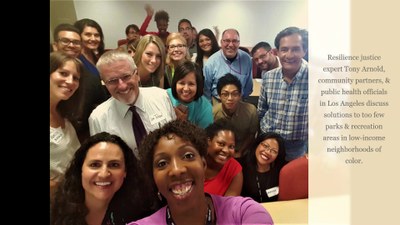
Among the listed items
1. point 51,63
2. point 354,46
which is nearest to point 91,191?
point 51,63

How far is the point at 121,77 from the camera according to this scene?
7.06 feet

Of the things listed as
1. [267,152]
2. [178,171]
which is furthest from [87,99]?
[267,152]

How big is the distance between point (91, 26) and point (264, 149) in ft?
3.59

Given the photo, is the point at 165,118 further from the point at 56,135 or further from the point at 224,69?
the point at 56,135

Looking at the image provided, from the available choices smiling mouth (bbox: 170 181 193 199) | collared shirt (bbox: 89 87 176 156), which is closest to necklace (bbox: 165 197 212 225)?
smiling mouth (bbox: 170 181 193 199)

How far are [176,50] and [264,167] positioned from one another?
0.75 meters

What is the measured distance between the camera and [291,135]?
214 cm

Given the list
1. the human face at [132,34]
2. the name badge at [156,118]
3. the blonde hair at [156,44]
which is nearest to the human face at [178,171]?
the name badge at [156,118]

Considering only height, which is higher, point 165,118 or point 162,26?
point 162,26

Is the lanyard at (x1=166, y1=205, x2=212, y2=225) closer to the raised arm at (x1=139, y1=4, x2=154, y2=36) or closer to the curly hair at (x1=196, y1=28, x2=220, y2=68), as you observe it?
the curly hair at (x1=196, y1=28, x2=220, y2=68)

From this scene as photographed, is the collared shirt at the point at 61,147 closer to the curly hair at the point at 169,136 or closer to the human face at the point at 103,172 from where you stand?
the human face at the point at 103,172

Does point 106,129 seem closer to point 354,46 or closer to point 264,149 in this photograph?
point 264,149

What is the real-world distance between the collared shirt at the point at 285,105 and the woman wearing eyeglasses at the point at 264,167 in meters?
0.06

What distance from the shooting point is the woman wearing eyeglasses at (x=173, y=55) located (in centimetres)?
216
